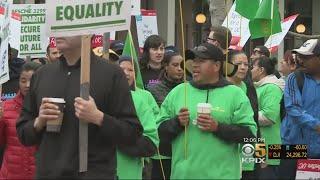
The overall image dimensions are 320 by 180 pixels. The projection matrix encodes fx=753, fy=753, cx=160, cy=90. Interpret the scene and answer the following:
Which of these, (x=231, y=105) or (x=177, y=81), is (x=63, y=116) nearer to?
(x=231, y=105)

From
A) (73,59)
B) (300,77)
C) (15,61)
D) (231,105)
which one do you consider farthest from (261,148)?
(73,59)

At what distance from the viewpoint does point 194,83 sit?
564cm

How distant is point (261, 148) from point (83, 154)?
12.4ft

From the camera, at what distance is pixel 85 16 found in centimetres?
448

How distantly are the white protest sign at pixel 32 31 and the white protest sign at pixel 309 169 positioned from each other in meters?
3.67

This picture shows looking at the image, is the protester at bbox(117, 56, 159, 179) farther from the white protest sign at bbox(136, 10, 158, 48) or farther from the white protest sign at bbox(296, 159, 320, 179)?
the white protest sign at bbox(136, 10, 158, 48)

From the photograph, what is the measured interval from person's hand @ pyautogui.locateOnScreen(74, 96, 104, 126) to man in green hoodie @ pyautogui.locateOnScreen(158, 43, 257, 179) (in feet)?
4.51

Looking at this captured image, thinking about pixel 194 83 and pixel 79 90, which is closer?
pixel 79 90

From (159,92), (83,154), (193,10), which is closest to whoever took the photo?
(83,154)

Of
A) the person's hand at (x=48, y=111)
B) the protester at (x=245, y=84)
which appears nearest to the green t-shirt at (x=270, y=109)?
the protester at (x=245, y=84)

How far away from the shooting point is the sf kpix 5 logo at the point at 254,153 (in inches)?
259

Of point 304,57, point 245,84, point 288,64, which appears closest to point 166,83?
point 245,84

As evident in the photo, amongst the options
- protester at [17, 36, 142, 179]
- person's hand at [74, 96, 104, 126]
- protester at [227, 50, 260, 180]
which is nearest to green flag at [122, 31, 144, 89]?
protester at [227, 50, 260, 180]

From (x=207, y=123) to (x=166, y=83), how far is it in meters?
2.53
